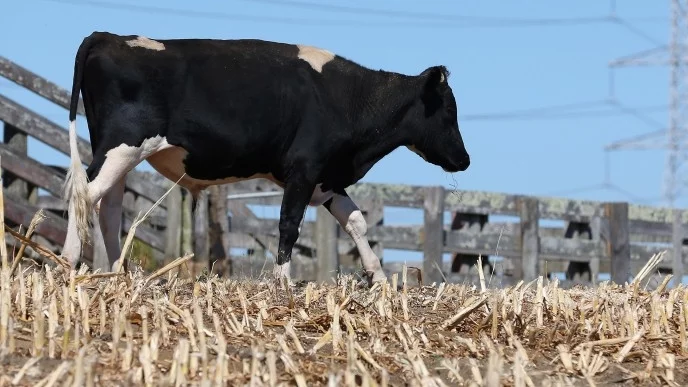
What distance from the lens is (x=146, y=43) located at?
28.0 feet

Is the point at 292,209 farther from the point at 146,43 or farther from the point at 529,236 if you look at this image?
the point at 529,236

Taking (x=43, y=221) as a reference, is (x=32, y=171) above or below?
above

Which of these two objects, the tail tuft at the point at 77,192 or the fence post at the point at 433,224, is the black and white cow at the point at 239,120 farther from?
the fence post at the point at 433,224

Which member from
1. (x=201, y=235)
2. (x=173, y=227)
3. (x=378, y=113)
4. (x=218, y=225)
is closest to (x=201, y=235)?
(x=201, y=235)

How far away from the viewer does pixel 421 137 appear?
9.84 meters

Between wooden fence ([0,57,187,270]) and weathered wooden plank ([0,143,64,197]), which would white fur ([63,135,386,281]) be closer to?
wooden fence ([0,57,187,270])

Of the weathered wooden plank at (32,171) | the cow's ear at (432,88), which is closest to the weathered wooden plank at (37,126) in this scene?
the weathered wooden plank at (32,171)

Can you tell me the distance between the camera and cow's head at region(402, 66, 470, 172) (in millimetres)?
9797

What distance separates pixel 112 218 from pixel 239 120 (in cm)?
111

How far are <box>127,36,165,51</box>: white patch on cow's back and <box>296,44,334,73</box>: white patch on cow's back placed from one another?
1113 mm

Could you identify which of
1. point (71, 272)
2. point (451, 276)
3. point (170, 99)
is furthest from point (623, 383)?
point (451, 276)

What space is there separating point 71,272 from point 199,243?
916cm

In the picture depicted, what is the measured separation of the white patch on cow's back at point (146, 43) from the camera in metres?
8.46

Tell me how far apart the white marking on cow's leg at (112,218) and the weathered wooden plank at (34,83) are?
496 centimetres
